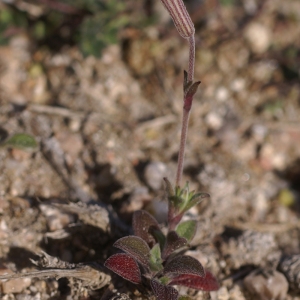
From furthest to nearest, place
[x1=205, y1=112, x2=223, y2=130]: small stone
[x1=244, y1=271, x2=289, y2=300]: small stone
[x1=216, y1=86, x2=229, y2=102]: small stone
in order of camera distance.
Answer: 1. [x1=216, y1=86, x2=229, y2=102]: small stone
2. [x1=205, y1=112, x2=223, y2=130]: small stone
3. [x1=244, y1=271, x2=289, y2=300]: small stone

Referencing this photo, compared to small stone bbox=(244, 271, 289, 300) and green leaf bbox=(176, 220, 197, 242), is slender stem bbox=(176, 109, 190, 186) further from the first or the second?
small stone bbox=(244, 271, 289, 300)

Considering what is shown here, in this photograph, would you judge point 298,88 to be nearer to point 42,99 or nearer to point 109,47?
point 109,47

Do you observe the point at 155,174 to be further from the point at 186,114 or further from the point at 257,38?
the point at 257,38

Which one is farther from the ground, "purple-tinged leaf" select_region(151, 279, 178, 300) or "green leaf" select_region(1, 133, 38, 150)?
"green leaf" select_region(1, 133, 38, 150)

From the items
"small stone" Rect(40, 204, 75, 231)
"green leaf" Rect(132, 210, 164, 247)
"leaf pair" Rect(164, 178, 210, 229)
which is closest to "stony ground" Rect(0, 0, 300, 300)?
"small stone" Rect(40, 204, 75, 231)

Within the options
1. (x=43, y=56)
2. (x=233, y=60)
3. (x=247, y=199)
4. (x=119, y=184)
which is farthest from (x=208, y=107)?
(x=43, y=56)

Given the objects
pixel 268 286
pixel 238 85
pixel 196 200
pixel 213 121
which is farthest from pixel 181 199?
pixel 238 85

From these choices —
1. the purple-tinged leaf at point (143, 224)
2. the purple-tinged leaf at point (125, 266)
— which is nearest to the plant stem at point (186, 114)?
the purple-tinged leaf at point (143, 224)

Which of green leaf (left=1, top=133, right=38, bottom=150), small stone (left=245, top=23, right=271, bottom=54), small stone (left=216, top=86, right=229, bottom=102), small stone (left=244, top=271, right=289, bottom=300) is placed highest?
small stone (left=245, top=23, right=271, bottom=54)
